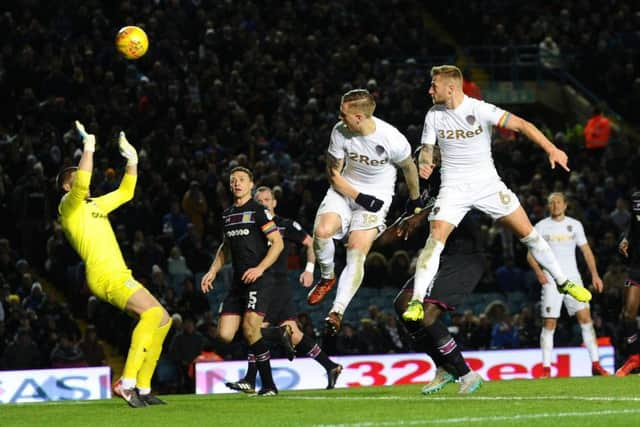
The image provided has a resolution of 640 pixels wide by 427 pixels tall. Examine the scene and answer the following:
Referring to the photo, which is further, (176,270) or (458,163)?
(176,270)

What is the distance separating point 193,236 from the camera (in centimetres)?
2120

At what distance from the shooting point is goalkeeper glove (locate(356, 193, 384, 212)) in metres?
11.9

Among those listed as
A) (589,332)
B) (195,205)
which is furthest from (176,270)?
(589,332)

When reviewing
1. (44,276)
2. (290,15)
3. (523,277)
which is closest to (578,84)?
(290,15)

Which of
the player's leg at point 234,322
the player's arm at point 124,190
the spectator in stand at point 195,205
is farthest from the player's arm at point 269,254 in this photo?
the spectator in stand at point 195,205

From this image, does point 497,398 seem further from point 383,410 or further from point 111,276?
point 111,276

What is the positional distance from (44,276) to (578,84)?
14.7m

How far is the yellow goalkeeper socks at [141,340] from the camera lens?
10.7 m

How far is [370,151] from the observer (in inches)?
484

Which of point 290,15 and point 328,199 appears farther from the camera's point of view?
point 290,15

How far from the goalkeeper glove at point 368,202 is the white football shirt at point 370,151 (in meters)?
0.46

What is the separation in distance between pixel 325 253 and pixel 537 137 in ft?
9.42

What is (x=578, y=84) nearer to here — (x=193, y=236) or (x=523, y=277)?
(x=523, y=277)

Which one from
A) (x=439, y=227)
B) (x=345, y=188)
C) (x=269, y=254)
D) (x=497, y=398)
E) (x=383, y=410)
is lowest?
(x=497, y=398)
